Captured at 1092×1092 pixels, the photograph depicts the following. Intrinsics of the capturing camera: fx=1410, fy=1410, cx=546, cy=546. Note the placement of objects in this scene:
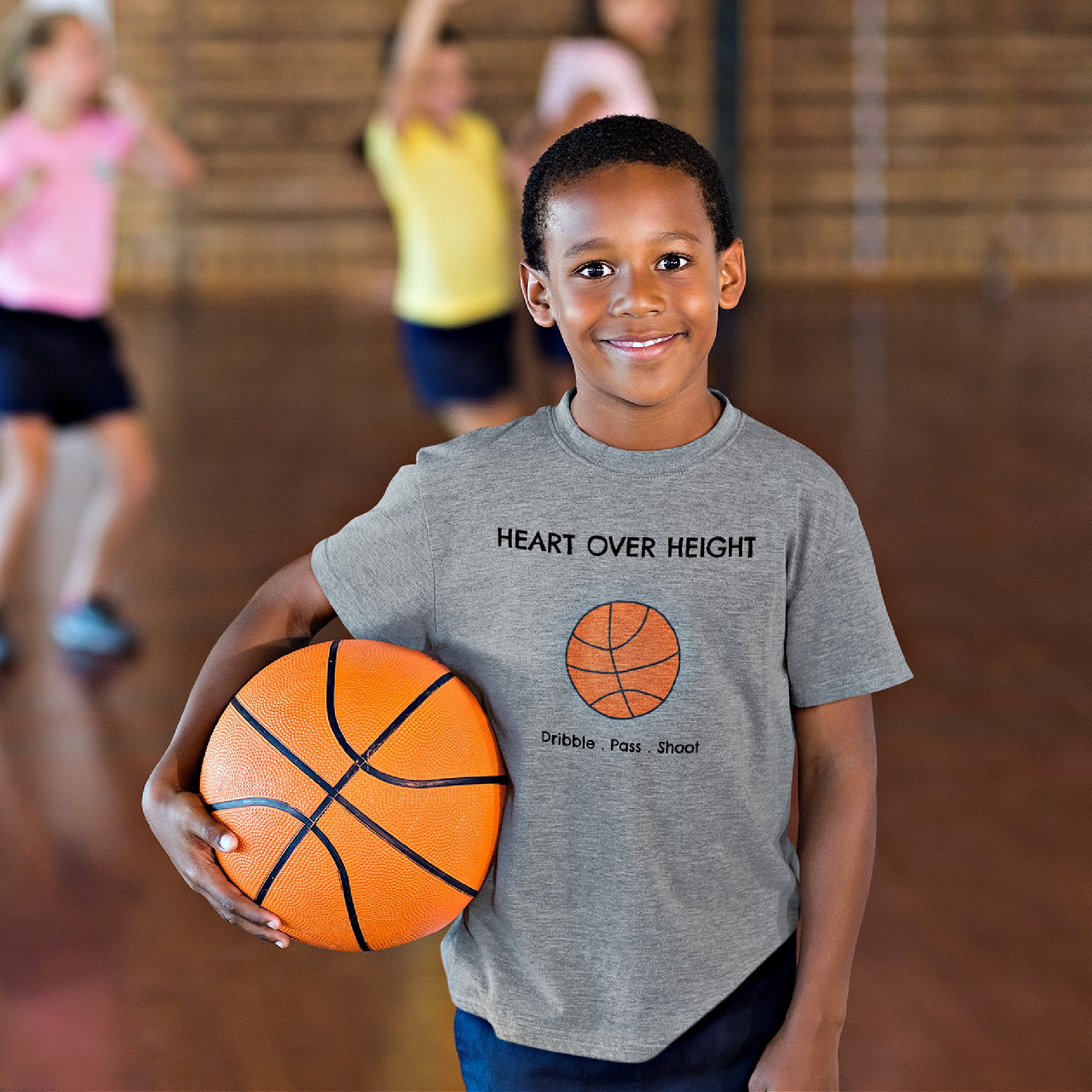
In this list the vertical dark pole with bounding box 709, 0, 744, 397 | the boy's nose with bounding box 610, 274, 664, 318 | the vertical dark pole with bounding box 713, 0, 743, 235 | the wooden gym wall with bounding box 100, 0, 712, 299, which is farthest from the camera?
the wooden gym wall with bounding box 100, 0, 712, 299

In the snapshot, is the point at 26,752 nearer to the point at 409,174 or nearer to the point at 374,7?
the point at 409,174

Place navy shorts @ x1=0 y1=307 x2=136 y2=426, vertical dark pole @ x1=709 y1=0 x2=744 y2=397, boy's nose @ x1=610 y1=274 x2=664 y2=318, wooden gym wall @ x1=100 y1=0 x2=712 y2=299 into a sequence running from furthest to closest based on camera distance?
wooden gym wall @ x1=100 y1=0 x2=712 y2=299, vertical dark pole @ x1=709 y1=0 x2=744 y2=397, navy shorts @ x1=0 y1=307 x2=136 y2=426, boy's nose @ x1=610 y1=274 x2=664 y2=318

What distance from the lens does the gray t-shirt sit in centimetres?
112

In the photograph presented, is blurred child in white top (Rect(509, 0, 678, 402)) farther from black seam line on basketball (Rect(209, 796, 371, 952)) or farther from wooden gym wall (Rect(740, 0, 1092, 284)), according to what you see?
wooden gym wall (Rect(740, 0, 1092, 284))

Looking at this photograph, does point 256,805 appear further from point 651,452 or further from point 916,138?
point 916,138

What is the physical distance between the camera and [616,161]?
43.6 inches

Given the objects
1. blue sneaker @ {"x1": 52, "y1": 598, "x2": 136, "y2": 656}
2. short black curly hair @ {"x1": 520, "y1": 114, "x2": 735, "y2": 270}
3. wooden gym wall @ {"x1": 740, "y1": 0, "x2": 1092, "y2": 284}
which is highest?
short black curly hair @ {"x1": 520, "y1": 114, "x2": 735, "y2": 270}

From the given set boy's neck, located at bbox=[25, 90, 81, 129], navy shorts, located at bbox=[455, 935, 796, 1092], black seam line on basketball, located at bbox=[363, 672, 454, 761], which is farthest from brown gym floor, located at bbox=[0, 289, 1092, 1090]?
boy's neck, located at bbox=[25, 90, 81, 129]

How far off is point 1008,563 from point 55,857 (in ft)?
10.0

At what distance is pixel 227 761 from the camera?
1.17 m

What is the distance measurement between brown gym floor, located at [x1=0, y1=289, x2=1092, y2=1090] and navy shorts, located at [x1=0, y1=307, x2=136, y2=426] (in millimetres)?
646

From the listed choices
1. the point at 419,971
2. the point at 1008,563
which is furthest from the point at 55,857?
the point at 1008,563

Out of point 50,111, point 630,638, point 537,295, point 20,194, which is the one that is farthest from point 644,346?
point 50,111

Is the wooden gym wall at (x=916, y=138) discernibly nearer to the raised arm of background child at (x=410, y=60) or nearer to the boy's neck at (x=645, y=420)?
the raised arm of background child at (x=410, y=60)
